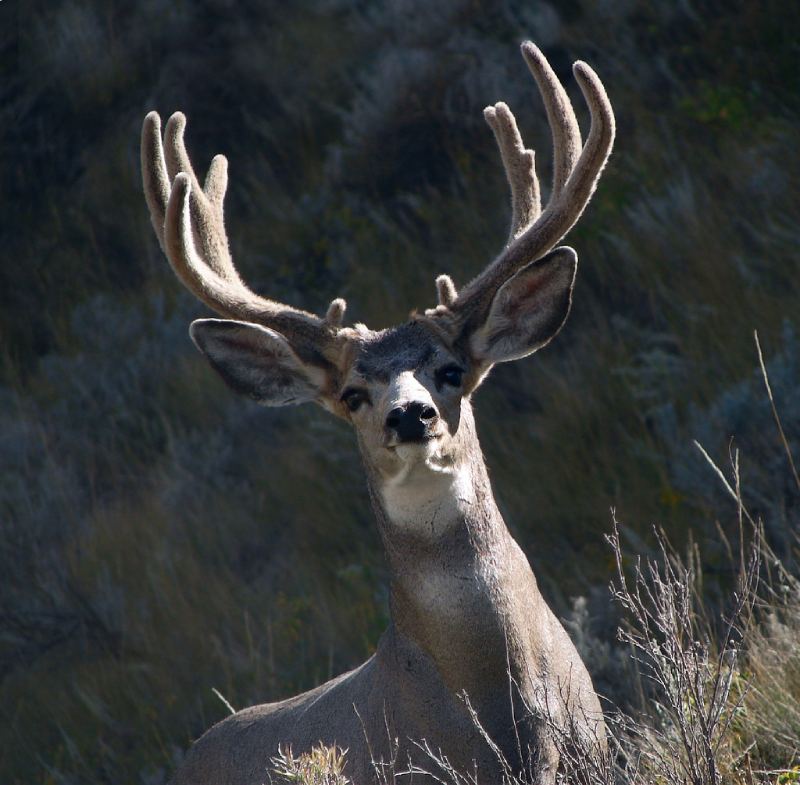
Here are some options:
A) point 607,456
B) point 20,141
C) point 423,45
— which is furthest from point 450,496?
point 20,141

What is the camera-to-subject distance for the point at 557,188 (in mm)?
5023

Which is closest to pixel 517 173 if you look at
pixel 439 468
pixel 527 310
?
pixel 527 310

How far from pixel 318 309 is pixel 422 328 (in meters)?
4.70

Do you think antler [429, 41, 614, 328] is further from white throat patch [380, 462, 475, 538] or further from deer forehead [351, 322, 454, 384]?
white throat patch [380, 462, 475, 538]

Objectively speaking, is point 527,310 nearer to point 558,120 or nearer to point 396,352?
point 396,352

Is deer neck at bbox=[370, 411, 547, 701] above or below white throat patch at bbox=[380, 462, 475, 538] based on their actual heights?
below

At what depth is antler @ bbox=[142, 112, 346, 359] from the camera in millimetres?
5020

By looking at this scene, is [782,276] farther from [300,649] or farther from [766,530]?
[300,649]

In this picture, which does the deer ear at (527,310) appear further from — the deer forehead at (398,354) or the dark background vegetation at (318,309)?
the dark background vegetation at (318,309)

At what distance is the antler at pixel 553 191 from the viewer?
4.79 metres

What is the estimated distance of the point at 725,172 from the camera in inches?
334

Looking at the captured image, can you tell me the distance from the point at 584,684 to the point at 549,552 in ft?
9.79

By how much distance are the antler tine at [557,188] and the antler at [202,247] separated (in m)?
0.49

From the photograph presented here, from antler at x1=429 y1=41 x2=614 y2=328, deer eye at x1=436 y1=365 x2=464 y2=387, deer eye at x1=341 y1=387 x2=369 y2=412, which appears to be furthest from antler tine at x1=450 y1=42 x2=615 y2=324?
deer eye at x1=341 y1=387 x2=369 y2=412
